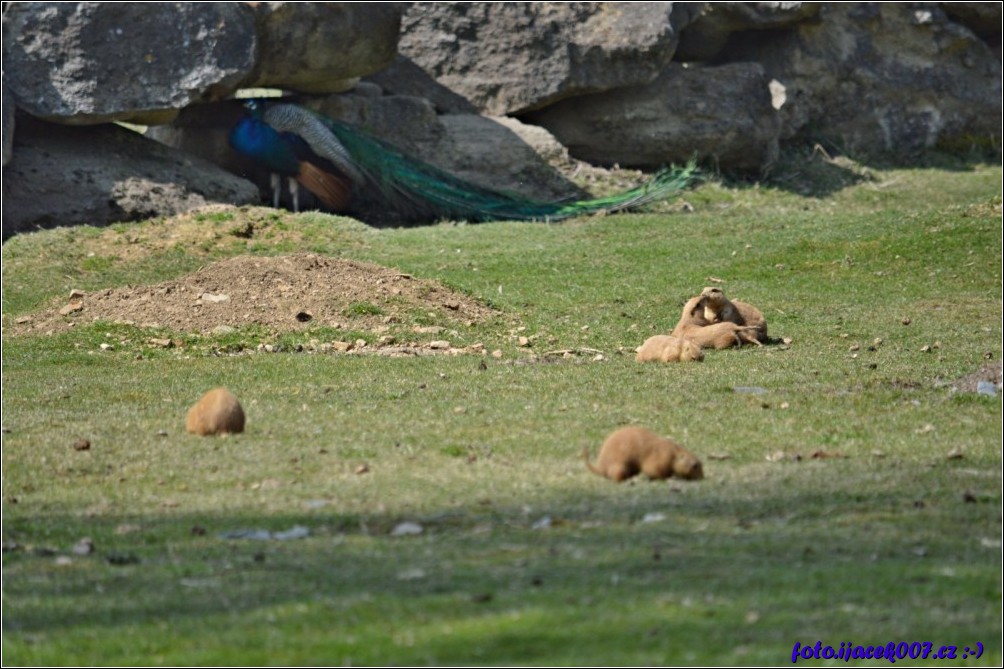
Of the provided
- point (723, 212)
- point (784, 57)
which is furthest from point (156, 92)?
point (784, 57)

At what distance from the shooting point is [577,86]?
24.2 m

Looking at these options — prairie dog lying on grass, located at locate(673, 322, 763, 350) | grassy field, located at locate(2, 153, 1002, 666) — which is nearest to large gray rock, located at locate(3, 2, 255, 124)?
grassy field, located at locate(2, 153, 1002, 666)

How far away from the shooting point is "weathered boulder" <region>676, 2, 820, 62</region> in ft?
85.4

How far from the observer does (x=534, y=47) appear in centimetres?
2420

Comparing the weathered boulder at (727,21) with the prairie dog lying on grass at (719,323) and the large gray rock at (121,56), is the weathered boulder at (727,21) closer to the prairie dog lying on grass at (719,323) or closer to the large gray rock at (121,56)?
the large gray rock at (121,56)

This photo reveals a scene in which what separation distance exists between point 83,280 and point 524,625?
11710 millimetres

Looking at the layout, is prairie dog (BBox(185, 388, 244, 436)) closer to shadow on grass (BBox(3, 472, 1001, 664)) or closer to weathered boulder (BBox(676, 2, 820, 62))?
shadow on grass (BBox(3, 472, 1001, 664))

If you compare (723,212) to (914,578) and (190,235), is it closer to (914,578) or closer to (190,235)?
(190,235)

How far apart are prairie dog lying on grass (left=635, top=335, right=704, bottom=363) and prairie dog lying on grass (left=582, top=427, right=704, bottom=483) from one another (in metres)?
4.60

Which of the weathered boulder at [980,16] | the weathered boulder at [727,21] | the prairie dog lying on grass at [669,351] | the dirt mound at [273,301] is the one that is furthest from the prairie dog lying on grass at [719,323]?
the weathered boulder at [980,16]

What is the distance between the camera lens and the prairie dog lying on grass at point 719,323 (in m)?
13.8

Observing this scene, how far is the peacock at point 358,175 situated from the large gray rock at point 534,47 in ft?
9.16

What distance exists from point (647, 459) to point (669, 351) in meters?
4.76

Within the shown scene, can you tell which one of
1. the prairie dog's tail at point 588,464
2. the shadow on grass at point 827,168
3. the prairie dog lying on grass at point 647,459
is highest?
the prairie dog lying on grass at point 647,459
